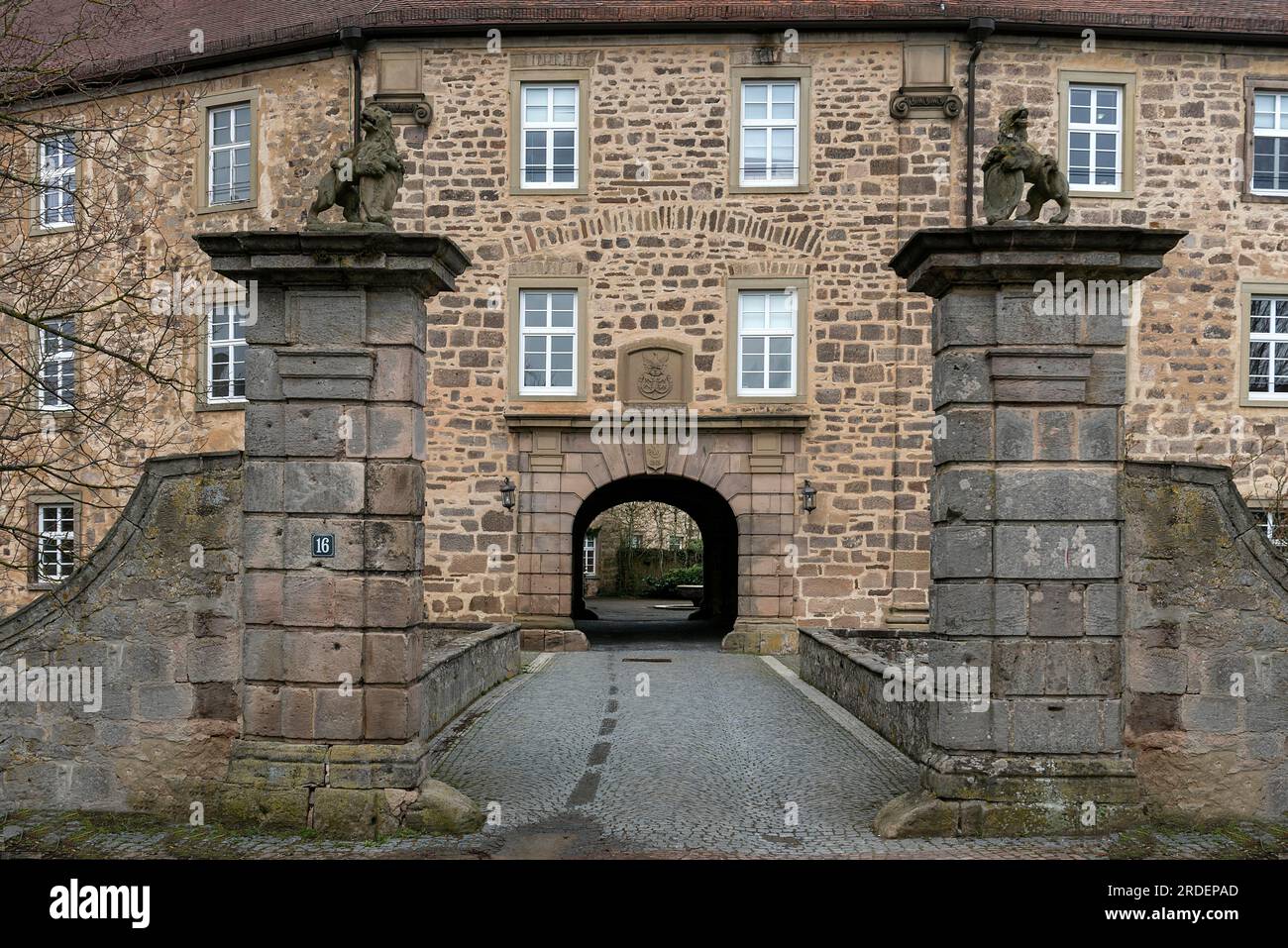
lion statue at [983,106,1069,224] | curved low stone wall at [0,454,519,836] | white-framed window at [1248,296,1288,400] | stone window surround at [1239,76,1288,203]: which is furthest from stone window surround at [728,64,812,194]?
curved low stone wall at [0,454,519,836]

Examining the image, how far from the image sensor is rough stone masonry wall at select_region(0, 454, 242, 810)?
21.1 feet

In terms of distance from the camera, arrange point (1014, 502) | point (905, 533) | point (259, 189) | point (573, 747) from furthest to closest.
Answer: point (259, 189) → point (905, 533) → point (573, 747) → point (1014, 502)

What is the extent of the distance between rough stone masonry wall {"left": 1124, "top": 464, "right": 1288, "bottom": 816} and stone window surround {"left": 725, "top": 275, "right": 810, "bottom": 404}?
9.61 meters

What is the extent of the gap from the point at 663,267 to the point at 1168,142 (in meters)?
7.14

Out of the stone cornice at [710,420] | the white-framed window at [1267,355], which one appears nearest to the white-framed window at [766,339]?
the stone cornice at [710,420]

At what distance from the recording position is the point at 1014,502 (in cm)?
613

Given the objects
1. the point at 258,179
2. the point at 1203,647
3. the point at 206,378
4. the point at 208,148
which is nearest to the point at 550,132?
the point at 258,179

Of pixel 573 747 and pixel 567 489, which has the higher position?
pixel 567 489

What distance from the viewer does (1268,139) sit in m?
16.4

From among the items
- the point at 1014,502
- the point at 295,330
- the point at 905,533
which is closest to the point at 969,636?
the point at 1014,502

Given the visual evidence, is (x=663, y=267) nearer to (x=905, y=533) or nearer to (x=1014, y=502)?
(x=905, y=533)

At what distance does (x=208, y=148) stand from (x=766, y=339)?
8.72 metres

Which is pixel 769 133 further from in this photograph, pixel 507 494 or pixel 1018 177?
pixel 1018 177

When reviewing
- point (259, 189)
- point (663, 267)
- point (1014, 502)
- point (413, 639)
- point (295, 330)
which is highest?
point (259, 189)
